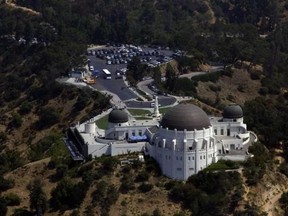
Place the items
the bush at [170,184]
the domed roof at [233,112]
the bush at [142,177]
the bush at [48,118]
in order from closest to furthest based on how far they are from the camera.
→ the bush at [170,184], the bush at [142,177], the domed roof at [233,112], the bush at [48,118]

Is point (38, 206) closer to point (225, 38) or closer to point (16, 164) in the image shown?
point (16, 164)

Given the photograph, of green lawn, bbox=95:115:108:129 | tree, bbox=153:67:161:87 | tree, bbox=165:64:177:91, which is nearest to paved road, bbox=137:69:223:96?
tree, bbox=153:67:161:87

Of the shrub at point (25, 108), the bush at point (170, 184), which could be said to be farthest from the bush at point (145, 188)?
the shrub at point (25, 108)

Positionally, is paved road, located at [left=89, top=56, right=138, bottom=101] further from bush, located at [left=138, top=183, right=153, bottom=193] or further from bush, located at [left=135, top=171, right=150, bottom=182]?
bush, located at [left=138, top=183, right=153, bottom=193]

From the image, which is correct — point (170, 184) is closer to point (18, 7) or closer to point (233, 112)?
point (233, 112)

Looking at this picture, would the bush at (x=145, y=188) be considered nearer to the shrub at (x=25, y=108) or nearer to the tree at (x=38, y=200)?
the tree at (x=38, y=200)

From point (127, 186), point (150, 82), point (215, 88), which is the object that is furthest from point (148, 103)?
point (127, 186)
